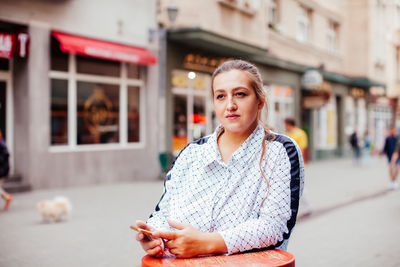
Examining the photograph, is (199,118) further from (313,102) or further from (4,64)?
(313,102)

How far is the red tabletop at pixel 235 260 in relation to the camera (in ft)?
5.85

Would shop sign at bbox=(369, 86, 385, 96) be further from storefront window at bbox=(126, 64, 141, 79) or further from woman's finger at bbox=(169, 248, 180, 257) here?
woman's finger at bbox=(169, 248, 180, 257)

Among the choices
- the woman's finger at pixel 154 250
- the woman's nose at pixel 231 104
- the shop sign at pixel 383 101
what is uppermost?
the shop sign at pixel 383 101

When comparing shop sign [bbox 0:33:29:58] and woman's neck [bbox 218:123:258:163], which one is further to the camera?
shop sign [bbox 0:33:29:58]

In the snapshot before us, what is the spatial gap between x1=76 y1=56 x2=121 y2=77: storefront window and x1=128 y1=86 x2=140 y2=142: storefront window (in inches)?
30.1

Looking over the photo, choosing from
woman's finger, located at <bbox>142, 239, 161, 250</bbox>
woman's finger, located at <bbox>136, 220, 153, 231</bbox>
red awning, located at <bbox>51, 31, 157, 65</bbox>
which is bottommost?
woman's finger, located at <bbox>142, 239, 161, 250</bbox>

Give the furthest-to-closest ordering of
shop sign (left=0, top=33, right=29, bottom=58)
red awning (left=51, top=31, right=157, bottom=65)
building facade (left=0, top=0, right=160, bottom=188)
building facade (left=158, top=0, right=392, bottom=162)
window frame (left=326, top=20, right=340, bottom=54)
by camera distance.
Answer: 1. window frame (left=326, top=20, right=340, bottom=54)
2. building facade (left=158, top=0, right=392, bottom=162)
3. red awning (left=51, top=31, right=157, bottom=65)
4. building facade (left=0, top=0, right=160, bottom=188)
5. shop sign (left=0, top=33, right=29, bottom=58)

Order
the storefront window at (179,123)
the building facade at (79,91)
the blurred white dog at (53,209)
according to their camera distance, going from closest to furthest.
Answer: the blurred white dog at (53,209), the building facade at (79,91), the storefront window at (179,123)

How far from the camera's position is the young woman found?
6.21ft

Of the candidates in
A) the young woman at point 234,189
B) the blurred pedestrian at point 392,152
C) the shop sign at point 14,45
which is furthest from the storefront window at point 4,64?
the young woman at point 234,189

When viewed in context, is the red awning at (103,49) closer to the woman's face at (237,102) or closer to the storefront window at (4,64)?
the storefront window at (4,64)

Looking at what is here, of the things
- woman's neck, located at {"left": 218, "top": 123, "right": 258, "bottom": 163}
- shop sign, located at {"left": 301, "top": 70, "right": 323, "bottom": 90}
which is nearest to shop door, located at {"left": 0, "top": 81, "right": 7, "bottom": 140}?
woman's neck, located at {"left": 218, "top": 123, "right": 258, "bottom": 163}

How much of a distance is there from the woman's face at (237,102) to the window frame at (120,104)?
10.6 metres

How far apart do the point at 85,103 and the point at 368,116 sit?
23.7 meters
